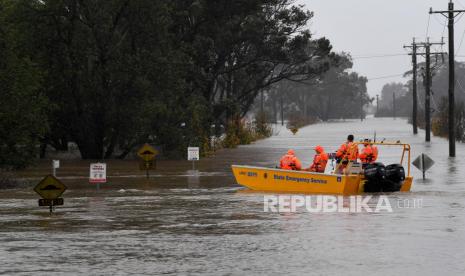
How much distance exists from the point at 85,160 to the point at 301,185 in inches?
904

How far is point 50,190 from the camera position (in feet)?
65.7

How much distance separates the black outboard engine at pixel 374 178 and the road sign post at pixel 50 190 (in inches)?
325

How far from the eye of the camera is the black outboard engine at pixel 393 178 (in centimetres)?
2444

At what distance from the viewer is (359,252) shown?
14.0 metres

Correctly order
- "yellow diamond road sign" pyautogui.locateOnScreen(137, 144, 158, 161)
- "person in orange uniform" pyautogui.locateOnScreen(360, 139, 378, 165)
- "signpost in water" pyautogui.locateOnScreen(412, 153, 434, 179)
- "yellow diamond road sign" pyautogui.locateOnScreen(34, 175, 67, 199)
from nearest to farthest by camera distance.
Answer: "yellow diamond road sign" pyautogui.locateOnScreen(34, 175, 67, 199), "person in orange uniform" pyautogui.locateOnScreen(360, 139, 378, 165), "signpost in water" pyautogui.locateOnScreen(412, 153, 434, 179), "yellow diamond road sign" pyautogui.locateOnScreen(137, 144, 158, 161)

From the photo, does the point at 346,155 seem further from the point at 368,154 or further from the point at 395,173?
the point at 395,173

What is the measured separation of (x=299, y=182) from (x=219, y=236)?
28.9 ft

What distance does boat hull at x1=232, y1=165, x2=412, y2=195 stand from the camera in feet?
78.8

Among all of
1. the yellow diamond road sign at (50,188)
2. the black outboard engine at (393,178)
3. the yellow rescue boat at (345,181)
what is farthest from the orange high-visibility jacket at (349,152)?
the yellow diamond road sign at (50,188)

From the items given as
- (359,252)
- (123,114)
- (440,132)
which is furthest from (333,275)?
(440,132)

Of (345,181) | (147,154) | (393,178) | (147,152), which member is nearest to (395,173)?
(393,178)

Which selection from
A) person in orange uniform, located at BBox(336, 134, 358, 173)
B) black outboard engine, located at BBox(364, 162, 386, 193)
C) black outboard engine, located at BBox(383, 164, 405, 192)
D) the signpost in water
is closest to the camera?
black outboard engine, located at BBox(364, 162, 386, 193)

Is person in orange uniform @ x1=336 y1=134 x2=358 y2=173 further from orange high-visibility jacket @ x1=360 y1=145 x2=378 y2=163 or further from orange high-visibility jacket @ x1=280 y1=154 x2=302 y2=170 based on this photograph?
orange high-visibility jacket @ x1=280 y1=154 x2=302 y2=170

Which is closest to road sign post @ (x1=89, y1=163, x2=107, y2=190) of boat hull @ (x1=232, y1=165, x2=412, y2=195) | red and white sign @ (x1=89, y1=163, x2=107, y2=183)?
red and white sign @ (x1=89, y1=163, x2=107, y2=183)
